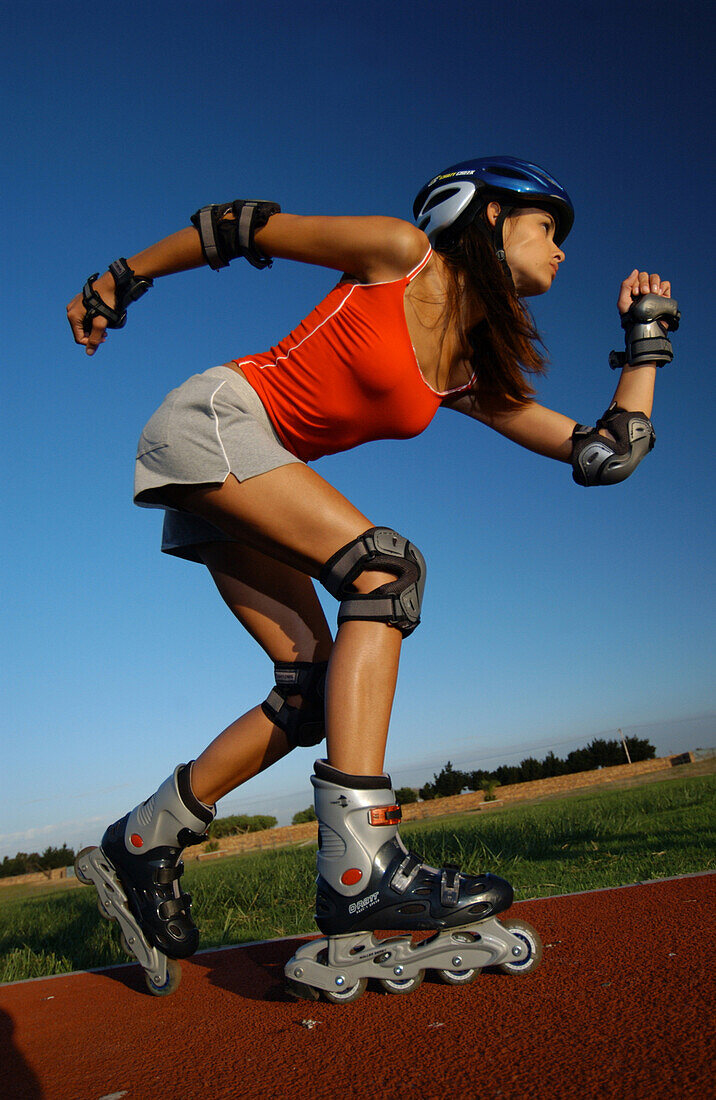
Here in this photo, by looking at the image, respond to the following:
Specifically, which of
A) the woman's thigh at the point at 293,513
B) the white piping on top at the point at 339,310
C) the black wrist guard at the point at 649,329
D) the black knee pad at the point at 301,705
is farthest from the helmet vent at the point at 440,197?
the black knee pad at the point at 301,705

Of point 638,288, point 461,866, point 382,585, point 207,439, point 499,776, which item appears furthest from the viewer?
point 499,776

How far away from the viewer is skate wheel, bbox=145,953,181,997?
1.92 meters

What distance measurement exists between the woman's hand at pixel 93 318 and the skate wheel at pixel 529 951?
6.19ft

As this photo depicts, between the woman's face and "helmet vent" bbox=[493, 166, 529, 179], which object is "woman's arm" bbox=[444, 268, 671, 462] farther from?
"helmet vent" bbox=[493, 166, 529, 179]

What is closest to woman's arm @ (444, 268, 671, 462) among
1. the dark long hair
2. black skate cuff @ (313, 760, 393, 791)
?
the dark long hair

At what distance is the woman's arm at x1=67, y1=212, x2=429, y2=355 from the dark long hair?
0.16m

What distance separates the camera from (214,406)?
1.86 meters

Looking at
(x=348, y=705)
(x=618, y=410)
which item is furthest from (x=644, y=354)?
(x=348, y=705)

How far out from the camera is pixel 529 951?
1517 millimetres

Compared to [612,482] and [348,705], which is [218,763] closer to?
[348,705]

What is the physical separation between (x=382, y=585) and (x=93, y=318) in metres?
1.20

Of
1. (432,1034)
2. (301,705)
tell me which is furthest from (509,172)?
(432,1034)

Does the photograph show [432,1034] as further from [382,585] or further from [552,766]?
[552,766]

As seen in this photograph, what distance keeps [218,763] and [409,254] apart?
147cm
